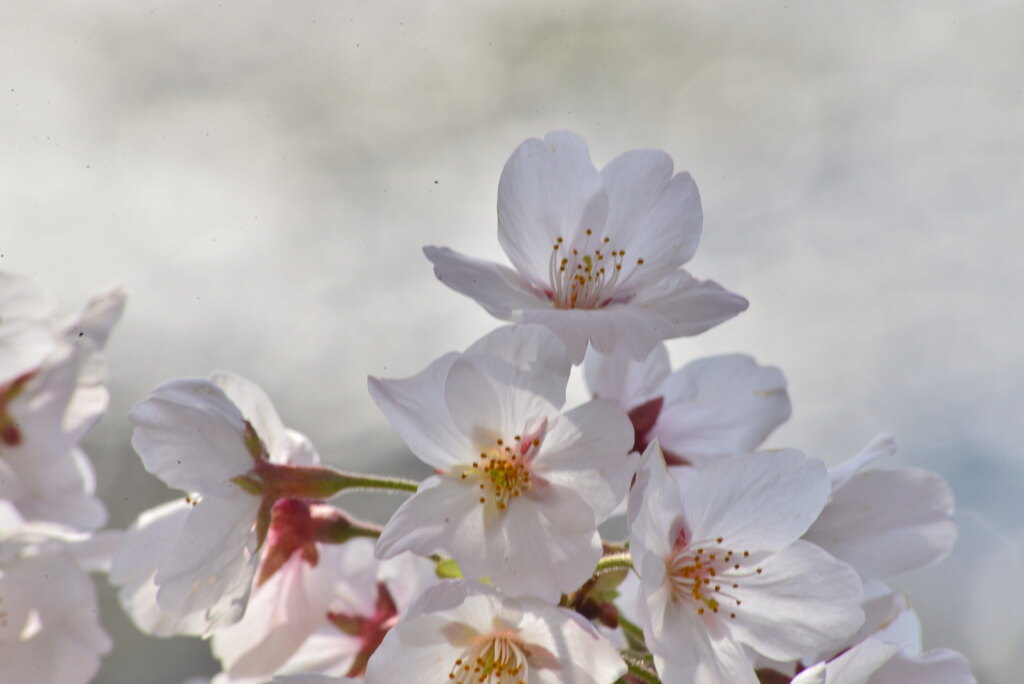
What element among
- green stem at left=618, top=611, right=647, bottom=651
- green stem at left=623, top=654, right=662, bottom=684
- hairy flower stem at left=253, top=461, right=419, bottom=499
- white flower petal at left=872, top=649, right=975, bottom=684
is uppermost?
hairy flower stem at left=253, top=461, right=419, bottom=499

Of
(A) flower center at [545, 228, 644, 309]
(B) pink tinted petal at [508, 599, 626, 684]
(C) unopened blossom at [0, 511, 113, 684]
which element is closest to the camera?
(B) pink tinted petal at [508, 599, 626, 684]

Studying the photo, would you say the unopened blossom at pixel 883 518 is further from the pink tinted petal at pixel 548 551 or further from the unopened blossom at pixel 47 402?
the unopened blossom at pixel 47 402

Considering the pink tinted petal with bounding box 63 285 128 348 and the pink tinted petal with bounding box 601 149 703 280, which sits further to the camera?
the pink tinted petal with bounding box 63 285 128 348

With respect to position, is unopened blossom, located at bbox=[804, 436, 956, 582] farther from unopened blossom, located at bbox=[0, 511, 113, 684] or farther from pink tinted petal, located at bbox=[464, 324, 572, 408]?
unopened blossom, located at bbox=[0, 511, 113, 684]

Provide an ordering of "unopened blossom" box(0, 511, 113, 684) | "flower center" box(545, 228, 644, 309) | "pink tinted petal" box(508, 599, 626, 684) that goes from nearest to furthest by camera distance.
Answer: "pink tinted petal" box(508, 599, 626, 684) < "flower center" box(545, 228, 644, 309) < "unopened blossom" box(0, 511, 113, 684)

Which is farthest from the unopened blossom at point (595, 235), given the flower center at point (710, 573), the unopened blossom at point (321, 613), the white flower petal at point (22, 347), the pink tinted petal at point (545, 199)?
the white flower petal at point (22, 347)

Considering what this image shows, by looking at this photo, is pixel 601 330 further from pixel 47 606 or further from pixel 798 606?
pixel 47 606

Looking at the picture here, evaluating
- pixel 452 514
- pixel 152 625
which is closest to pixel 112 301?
pixel 152 625

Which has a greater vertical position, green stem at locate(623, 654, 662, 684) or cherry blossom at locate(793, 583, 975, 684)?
cherry blossom at locate(793, 583, 975, 684)

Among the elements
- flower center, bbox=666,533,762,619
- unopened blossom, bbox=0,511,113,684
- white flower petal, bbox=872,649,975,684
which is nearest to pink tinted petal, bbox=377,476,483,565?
flower center, bbox=666,533,762,619
